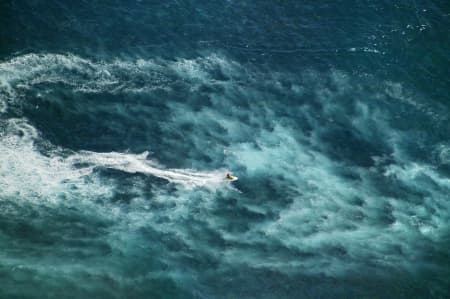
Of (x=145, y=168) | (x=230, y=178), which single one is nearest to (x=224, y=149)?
(x=230, y=178)

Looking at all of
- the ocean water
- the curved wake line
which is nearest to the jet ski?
the curved wake line

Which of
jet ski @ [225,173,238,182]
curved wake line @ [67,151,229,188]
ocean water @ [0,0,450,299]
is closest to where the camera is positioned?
ocean water @ [0,0,450,299]

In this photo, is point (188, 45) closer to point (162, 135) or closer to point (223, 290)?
point (162, 135)

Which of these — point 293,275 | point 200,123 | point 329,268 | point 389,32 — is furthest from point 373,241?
point 389,32

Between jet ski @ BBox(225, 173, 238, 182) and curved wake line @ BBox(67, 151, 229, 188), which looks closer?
curved wake line @ BBox(67, 151, 229, 188)

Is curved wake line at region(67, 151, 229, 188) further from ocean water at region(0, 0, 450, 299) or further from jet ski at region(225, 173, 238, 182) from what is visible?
jet ski at region(225, 173, 238, 182)

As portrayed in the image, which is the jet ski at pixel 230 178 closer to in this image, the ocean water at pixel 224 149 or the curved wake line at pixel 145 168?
the curved wake line at pixel 145 168

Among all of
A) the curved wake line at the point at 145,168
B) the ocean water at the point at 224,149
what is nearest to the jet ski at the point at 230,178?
the curved wake line at the point at 145,168
